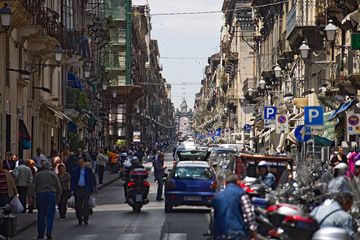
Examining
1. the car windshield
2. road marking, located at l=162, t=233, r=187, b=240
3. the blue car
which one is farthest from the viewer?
the car windshield

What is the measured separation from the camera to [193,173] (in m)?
29.5

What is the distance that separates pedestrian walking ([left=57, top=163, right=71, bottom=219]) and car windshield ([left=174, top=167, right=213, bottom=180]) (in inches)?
144

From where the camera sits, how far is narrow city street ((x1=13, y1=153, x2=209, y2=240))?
21.8 m

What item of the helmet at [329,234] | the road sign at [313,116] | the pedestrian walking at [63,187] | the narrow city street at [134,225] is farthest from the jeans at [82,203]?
the helmet at [329,234]

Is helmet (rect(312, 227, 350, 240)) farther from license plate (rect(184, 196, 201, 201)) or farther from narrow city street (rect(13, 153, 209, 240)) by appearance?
license plate (rect(184, 196, 201, 201))

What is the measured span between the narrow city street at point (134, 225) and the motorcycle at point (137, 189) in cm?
29

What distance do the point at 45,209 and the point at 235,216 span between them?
363 inches

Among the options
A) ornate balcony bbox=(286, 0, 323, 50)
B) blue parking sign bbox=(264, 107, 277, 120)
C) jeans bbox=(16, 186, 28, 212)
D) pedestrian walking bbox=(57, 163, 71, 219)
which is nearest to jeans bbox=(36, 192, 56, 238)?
pedestrian walking bbox=(57, 163, 71, 219)

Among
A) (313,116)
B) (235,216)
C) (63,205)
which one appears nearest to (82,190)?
(63,205)

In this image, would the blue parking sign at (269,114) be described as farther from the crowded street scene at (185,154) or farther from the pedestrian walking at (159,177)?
the pedestrian walking at (159,177)

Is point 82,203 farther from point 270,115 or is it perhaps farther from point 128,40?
point 128,40

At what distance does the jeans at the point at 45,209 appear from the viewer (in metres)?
21.1

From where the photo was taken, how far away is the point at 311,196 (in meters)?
15.1

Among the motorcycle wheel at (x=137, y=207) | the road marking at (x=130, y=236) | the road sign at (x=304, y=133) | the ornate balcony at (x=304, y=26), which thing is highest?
the ornate balcony at (x=304, y=26)
